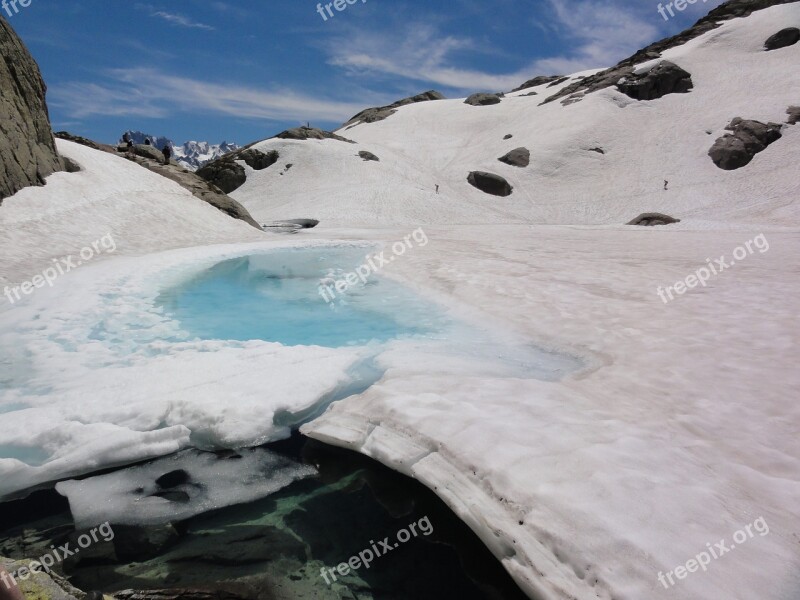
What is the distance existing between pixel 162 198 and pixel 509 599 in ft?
86.3

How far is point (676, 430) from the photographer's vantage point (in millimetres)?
4473

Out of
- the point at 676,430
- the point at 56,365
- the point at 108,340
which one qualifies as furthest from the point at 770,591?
the point at 108,340

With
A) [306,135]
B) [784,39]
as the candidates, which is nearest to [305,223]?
[306,135]

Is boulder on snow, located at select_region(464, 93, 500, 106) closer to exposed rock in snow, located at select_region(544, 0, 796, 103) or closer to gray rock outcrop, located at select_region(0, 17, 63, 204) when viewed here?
exposed rock in snow, located at select_region(544, 0, 796, 103)

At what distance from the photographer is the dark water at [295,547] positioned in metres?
3.31

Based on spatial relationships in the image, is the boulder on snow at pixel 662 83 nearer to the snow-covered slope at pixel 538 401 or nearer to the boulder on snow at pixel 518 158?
the boulder on snow at pixel 518 158

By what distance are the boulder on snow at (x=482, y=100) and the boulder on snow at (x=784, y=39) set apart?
3887 centimetres

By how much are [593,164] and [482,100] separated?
1508 inches

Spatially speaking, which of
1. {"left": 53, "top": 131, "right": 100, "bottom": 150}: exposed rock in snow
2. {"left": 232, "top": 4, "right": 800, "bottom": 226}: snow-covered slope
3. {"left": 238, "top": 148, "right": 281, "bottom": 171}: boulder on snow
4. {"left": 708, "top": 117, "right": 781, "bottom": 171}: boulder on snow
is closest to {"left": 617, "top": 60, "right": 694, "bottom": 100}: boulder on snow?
{"left": 232, "top": 4, "right": 800, "bottom": 226}: snow-covered slope

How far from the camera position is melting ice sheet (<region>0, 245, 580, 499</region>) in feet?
15.9

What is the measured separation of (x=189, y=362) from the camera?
22.0 ft

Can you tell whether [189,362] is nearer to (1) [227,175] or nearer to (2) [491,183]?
(2) [491,183]

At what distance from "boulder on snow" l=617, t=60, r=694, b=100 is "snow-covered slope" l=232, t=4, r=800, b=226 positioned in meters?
1.53

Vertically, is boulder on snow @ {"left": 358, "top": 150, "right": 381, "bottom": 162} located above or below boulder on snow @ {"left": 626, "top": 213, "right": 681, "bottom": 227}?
above
